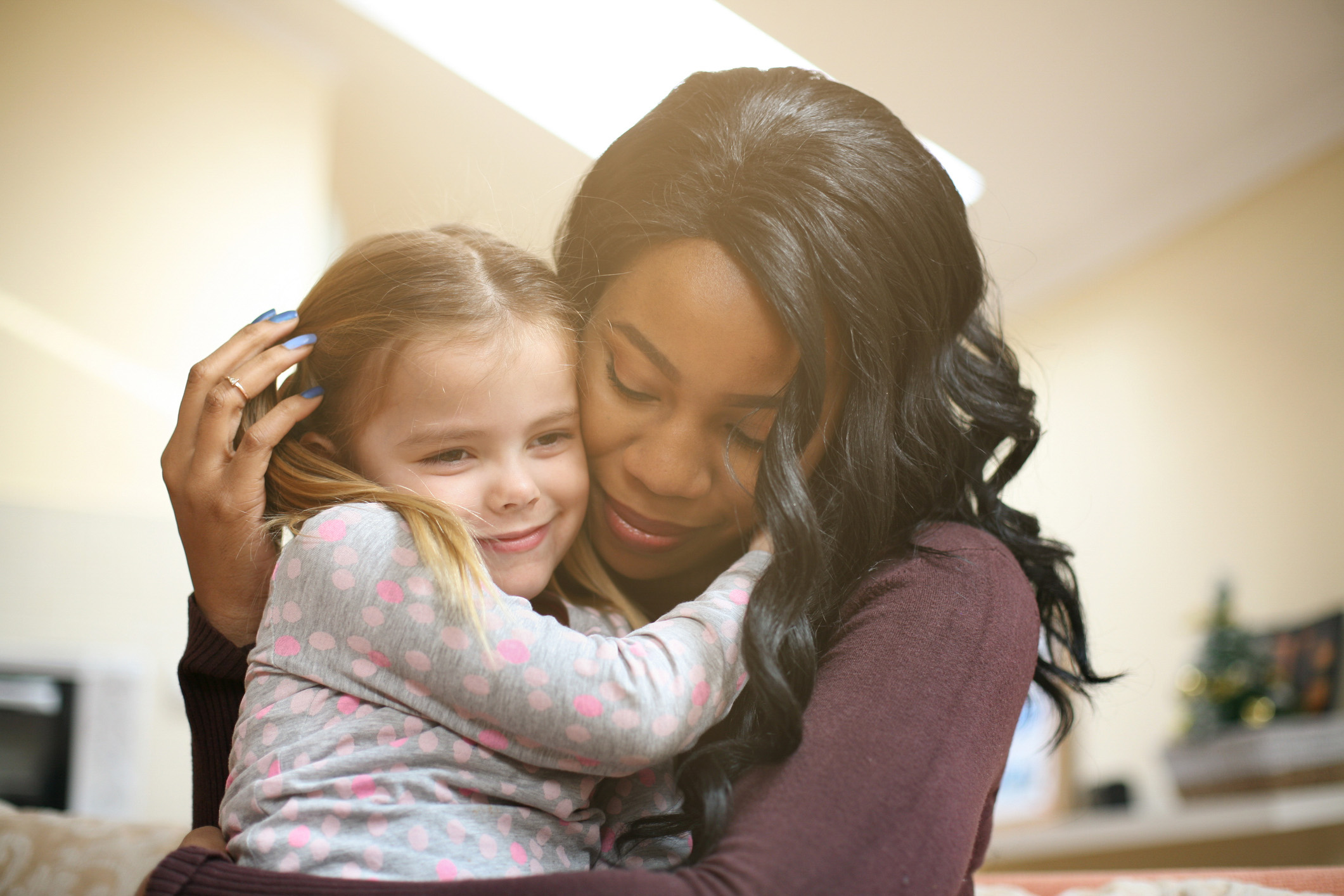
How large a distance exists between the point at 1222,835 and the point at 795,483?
9.24ft

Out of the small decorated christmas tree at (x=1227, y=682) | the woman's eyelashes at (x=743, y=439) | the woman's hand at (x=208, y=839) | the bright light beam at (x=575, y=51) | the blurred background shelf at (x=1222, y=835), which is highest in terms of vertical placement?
the bright light beam at (x=575, y=51)

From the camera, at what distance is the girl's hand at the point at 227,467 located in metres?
0.92

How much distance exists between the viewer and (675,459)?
3.13 feet

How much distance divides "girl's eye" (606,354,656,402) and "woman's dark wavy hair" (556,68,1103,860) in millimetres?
126

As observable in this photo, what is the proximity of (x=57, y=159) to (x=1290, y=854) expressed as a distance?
165 inches

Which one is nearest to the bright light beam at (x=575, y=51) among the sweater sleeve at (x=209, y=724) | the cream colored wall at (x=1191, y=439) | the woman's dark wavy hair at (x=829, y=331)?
the cream colored wall at (x=1191, y=439)

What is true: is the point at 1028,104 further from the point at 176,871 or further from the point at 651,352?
the point at 176,871

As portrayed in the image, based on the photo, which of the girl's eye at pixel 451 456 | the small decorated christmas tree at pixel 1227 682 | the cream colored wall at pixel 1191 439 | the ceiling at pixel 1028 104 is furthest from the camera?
the cream colored wall at pixel 1191 439

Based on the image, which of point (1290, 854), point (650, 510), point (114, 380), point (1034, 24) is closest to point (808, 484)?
point (650, 510)

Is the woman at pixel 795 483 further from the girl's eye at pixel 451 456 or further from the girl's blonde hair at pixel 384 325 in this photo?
the girl's eye at pixel 451 456

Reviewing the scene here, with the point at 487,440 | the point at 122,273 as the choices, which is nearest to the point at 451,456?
the point at 487,440

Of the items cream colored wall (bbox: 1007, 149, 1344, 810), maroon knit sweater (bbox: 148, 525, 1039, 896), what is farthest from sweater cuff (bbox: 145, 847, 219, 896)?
cream colored wall (bbox: 1007, 149, 1344, 810)

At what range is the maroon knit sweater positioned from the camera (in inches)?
25.9

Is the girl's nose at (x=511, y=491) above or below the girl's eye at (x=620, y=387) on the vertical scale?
below
